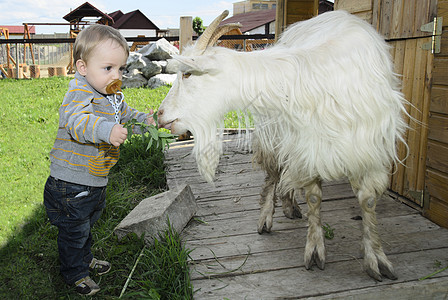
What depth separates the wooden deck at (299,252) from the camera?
90.7 inches

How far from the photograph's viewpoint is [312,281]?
7.88 ft

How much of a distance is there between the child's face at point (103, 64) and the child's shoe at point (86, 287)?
115 cm

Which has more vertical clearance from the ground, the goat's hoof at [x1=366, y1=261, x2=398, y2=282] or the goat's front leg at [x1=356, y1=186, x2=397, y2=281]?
the goat's front leg at [x1=356, y1=186, x2=397, y2=281]

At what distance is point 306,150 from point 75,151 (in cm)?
131

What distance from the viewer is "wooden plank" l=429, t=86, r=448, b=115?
2.99 meters

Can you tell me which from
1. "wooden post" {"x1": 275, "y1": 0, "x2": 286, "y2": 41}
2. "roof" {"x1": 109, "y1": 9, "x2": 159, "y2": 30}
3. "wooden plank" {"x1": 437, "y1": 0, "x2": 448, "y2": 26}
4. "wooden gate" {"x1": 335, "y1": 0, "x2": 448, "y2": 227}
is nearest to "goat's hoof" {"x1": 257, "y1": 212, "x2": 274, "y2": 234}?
"wooden gate" {"x1": 335, "y1": 0, "x2": 448, "y2": 227}

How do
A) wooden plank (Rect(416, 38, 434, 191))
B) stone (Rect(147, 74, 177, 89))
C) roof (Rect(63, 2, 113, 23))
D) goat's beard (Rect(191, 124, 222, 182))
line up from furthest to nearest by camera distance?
roof (Rect(63, 2, 113, 23)) → stone (Rect(147, 74, 177, 89)) → wooden plank (Rect(416, 38, 434, 191)) → goat's beard (Rect(191, 124, 222, 182))

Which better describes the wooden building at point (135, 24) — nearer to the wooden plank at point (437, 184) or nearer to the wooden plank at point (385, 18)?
the wooden plank at point (385, 18)

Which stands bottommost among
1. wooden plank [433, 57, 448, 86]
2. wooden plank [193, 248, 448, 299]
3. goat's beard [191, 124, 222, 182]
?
wooden plank [193, 248, 448, 299]

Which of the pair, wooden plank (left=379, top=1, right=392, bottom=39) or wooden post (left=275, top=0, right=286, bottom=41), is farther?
wooden post (left=275, top=0, right=286, bottom=41)

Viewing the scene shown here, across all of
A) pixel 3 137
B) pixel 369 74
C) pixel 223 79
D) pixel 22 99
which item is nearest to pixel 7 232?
pixel 223 79

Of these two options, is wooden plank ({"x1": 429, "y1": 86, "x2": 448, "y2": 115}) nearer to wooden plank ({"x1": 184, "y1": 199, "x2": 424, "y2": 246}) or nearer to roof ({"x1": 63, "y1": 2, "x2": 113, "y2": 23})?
wooden plank ({"x1": 184, "y1": 199, "x2": 424, "y2": 246})

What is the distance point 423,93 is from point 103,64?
242 cm

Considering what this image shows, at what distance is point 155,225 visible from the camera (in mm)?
3008
